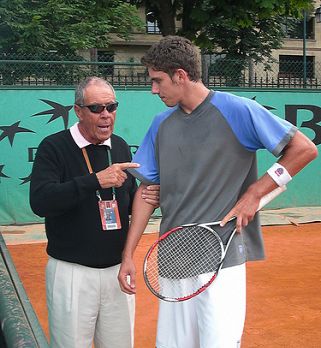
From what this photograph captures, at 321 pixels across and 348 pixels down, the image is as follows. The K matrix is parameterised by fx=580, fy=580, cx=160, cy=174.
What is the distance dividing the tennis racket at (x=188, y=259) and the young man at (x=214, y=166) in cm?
4

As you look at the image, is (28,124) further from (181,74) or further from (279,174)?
(279,174)

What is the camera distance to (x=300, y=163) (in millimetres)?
2369

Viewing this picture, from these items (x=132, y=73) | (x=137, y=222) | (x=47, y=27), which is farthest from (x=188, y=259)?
(x=47, y=27)

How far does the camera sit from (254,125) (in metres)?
2.36

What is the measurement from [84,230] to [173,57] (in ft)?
3.11

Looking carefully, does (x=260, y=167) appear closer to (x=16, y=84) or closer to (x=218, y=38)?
(x=16, y=84)

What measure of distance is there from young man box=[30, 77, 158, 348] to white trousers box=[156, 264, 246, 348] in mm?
431

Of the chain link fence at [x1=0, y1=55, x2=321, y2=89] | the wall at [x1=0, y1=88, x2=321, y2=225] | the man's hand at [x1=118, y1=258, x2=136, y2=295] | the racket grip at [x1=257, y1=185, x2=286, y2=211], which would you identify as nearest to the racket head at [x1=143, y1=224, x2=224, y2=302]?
the man's hand at [x1=118, y1=258, x2=136, y2=295]

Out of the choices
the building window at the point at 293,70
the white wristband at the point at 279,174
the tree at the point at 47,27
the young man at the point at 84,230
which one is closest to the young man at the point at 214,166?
the white wristband at the point at 279,174

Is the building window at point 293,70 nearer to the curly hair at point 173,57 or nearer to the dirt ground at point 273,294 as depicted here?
the dirt ground at point 273,294

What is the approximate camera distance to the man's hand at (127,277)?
8.77 ft

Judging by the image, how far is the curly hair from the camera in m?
2.40

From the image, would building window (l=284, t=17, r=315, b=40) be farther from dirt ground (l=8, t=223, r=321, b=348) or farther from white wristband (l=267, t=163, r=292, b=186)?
white wristband (l=267, t=163, r=292, b=186)

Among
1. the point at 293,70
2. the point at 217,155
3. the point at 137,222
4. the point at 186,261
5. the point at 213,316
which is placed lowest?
the point at 213,316
